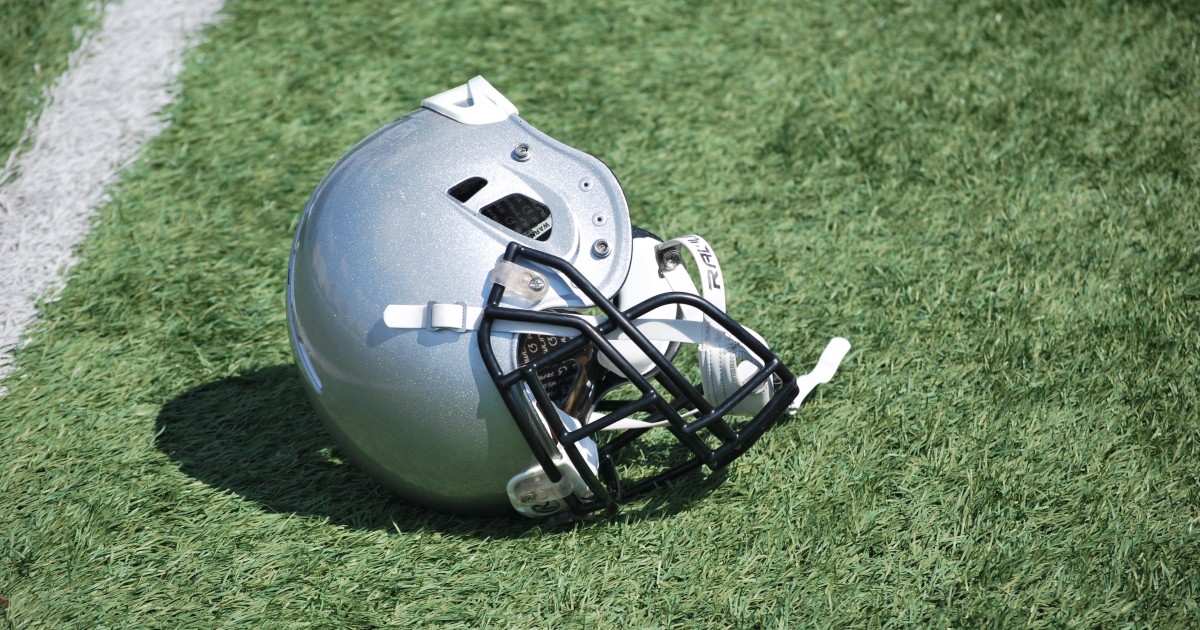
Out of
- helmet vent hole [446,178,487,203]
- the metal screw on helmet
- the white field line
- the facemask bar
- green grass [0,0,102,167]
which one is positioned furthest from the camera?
green grass [0,0,102,167]

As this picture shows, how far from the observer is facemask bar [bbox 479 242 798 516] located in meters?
2.29

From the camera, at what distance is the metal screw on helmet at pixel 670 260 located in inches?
107

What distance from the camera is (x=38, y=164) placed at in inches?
161

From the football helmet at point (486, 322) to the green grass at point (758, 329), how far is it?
305 mm

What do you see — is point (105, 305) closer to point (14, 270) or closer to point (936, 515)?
point (14, 270)

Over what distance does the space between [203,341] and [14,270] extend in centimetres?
87

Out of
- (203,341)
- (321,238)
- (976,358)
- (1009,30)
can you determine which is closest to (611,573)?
(321,238)

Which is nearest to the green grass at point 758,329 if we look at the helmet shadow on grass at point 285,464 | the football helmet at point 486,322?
the helmet shadow on grass at point 285,464

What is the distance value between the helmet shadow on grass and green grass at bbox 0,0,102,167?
1.73m

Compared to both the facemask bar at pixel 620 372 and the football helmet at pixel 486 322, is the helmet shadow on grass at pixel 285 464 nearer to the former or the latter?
the football helmet at pixel 486 322

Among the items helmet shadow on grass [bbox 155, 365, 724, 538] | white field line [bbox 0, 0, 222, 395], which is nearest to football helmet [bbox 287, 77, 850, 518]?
helmet shadow on grass [bbox 155, 365, 724, 538]

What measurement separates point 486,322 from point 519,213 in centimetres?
33

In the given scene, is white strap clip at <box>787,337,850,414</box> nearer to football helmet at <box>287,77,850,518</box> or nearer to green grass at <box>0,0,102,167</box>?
football helmet at <box>287,77,850,518</box>

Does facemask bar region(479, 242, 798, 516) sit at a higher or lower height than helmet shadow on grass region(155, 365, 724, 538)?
higher
